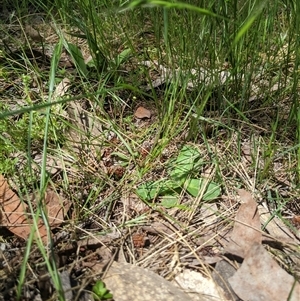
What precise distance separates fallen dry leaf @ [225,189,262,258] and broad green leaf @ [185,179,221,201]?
0.30 ft

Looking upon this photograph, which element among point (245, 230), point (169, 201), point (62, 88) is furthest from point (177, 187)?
point (62, 88)

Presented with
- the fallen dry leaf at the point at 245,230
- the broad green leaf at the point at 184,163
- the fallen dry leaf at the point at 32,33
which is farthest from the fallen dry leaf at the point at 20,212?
the fallen dry leaf at the point at 32,33

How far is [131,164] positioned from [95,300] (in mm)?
507

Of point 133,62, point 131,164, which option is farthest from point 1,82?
point 131,164

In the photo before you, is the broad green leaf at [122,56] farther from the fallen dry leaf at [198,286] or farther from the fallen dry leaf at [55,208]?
the fallen dry leaf at [198,286]

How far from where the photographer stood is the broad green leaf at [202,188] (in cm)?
135

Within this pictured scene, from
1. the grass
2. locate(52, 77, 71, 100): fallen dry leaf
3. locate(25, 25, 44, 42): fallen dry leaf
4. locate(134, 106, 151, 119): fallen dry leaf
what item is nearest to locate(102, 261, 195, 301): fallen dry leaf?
the grass

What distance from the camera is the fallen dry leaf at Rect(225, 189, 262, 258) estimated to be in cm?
119

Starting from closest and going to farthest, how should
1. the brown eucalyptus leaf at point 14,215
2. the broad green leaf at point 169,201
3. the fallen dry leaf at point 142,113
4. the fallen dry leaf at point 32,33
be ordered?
the brown eucalyptus leaf at point 14,215
the broad green leaf at point 169,201
the fallen dry leaf at point 142,113
the fallen dry leaf at point 32,33

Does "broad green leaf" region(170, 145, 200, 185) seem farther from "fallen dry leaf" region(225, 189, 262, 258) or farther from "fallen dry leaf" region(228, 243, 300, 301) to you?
"fallen dry leaf" region(228, 243, 300, 301)

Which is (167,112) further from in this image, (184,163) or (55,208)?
(55,208)

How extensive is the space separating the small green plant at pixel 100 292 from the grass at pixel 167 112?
0.22m

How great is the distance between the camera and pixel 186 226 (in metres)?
1.28

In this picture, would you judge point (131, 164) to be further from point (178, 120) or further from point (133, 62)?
point (133, 62)
